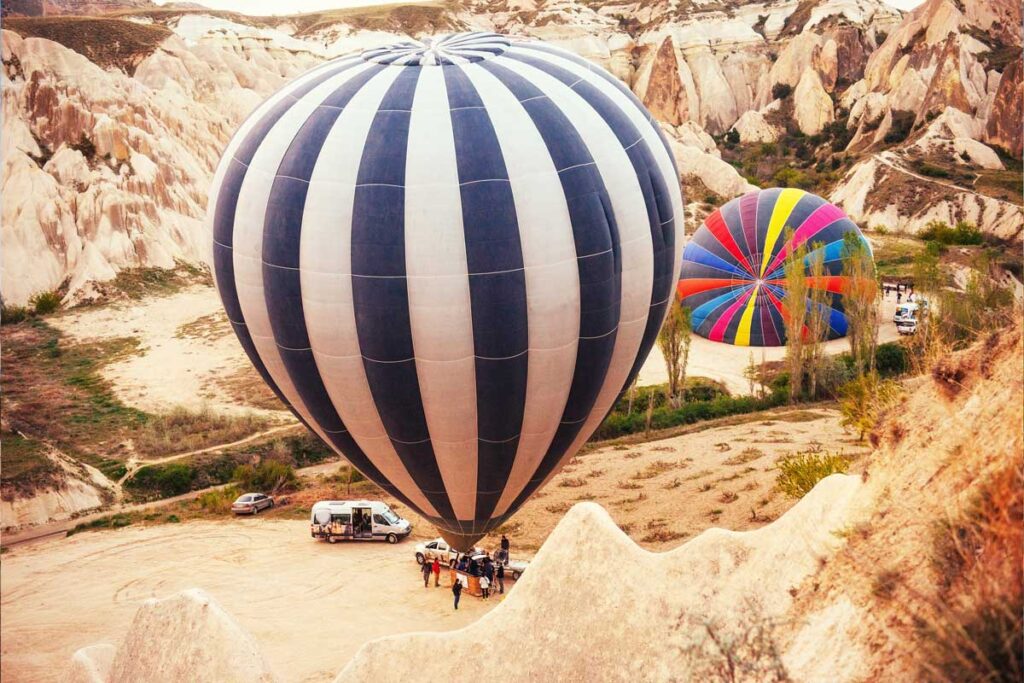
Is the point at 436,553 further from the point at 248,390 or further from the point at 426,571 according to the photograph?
the point at 248,390

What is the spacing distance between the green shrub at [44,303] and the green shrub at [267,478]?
69.2ft

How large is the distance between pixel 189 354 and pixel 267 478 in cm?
1280

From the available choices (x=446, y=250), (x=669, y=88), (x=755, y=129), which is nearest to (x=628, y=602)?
(x=446, y=250)

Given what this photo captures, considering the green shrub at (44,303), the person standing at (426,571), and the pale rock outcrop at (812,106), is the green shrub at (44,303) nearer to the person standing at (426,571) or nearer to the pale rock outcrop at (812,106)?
the person standing at (426,571)

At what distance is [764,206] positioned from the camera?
102 ft

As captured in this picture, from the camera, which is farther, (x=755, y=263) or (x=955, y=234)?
(x=955, y=234)

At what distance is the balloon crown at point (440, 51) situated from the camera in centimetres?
1367

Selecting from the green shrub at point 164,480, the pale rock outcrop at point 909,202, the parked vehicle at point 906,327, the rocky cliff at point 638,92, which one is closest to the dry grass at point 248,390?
the green shrub at point 164,480

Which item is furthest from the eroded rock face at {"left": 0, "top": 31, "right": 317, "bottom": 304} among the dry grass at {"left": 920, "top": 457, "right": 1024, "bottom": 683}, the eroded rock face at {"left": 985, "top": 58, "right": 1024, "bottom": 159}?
the eroded rock face at {"left": 985, "top": 58, "right": 1024, "bottom": 159}

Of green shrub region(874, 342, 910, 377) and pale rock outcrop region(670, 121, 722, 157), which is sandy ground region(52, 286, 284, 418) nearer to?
green shrub region(874, 342, 910, 377)

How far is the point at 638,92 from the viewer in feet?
252

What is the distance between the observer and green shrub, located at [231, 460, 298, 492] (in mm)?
23109

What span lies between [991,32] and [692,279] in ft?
134

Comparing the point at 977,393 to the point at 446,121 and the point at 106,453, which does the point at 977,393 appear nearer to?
the point at 446,121
